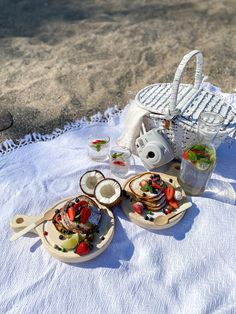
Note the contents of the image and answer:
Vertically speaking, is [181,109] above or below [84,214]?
above

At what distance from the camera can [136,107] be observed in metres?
1.16

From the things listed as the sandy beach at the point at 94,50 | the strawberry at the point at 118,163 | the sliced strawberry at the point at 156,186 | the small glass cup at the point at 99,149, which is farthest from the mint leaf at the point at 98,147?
the sandy beach at the point at 94,50

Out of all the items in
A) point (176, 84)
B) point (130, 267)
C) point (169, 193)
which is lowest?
point (130, 267)

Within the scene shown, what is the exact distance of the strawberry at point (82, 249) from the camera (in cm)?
86

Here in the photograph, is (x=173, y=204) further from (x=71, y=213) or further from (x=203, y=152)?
(x=71, y=213)

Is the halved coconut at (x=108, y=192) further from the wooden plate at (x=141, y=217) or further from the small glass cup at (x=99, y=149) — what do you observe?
the small glass cup at (x=99, y=149)

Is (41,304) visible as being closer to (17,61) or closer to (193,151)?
(193,151)

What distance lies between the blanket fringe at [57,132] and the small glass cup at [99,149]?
0.88ft

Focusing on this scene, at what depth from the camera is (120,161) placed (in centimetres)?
115

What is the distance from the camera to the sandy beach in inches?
68.1

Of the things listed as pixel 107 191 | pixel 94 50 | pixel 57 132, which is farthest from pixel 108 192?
pixel 94 50

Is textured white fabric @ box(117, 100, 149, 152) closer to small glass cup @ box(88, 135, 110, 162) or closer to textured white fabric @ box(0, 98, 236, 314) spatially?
small glass cup @ box(88, 135, 110, 162)

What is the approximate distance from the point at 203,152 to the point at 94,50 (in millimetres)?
1516

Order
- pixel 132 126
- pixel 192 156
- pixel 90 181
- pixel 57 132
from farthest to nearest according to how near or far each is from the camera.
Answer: pixel 57 132, pixel 132 126, pixel 90 181, pixel 192 156
